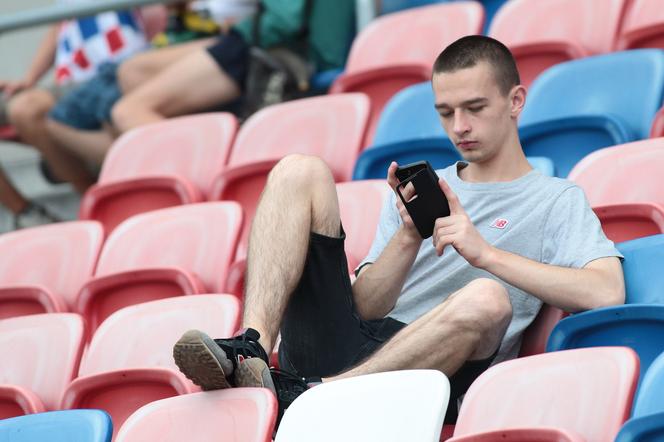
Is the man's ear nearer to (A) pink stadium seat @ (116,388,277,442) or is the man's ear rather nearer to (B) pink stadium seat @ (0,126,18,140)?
(A) pink stadium seat @ (116,388,277,442)

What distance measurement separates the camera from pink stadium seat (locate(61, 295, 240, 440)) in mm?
2576

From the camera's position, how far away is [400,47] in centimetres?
414

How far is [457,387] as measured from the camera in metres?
2.46

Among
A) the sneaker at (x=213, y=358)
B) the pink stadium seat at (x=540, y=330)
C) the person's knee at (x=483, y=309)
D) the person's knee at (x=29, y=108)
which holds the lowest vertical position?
the person's knee at (x=29, y=108)

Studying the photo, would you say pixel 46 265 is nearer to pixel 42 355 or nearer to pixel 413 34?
pixel 42 355

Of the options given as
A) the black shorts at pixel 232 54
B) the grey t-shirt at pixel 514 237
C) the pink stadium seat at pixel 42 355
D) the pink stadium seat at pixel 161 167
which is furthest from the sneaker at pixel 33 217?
the grey t-shirt at pixel 514 237

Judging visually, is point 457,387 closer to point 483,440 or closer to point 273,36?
point 483,440

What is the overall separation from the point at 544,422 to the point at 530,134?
1.31 metres

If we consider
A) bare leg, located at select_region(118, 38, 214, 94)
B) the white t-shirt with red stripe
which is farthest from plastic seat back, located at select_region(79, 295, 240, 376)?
the white t-shirt with red stripe

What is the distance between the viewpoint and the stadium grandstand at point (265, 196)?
2.04 m

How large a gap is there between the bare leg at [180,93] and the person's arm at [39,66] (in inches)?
29.2

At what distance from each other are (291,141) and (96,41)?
154 centimetres

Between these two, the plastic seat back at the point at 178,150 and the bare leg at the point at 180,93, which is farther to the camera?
the bare leg at the point at 180,93

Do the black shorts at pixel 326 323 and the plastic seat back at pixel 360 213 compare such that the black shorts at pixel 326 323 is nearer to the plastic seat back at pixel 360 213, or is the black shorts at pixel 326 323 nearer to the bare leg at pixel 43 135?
the plastic seat back at pixel 360 213
